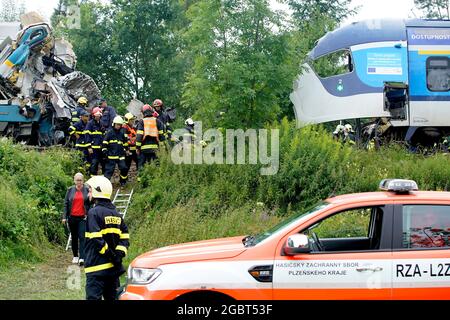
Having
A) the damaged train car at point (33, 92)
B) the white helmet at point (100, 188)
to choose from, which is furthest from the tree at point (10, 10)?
the white helmet at point (100, 188)

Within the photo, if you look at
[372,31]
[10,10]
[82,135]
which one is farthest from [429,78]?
[10,10]

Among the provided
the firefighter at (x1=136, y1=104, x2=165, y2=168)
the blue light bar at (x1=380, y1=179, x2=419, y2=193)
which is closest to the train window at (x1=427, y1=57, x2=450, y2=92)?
the firefighter at (x1=136, y1=104, x2=165, y2=168)

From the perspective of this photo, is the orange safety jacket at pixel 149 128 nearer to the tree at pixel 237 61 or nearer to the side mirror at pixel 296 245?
the tree at pixel 237 61

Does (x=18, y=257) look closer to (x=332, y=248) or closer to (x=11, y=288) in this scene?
(x=11, y=288)

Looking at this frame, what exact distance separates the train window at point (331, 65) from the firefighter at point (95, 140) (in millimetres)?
7470

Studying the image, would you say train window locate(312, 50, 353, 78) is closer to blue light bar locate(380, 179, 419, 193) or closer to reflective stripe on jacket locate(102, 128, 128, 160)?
reflective stripe on jacket locate(102, 128, 128, 160)

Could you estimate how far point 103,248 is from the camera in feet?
25.7

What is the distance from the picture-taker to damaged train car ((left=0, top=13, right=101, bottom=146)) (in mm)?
19016

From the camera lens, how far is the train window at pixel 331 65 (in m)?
20.6

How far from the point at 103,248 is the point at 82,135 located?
31.0 ft

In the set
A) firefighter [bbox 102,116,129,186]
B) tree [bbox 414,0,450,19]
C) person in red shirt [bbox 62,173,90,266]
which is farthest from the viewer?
tree [bbox 414,0,450,19]

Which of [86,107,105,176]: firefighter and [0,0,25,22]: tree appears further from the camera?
[0,0,25,22]: tree

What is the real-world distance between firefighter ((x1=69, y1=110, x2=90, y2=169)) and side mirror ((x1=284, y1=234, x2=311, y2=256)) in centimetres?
1067

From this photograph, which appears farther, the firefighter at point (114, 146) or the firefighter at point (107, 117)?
the firefighter at point (107, 117)
